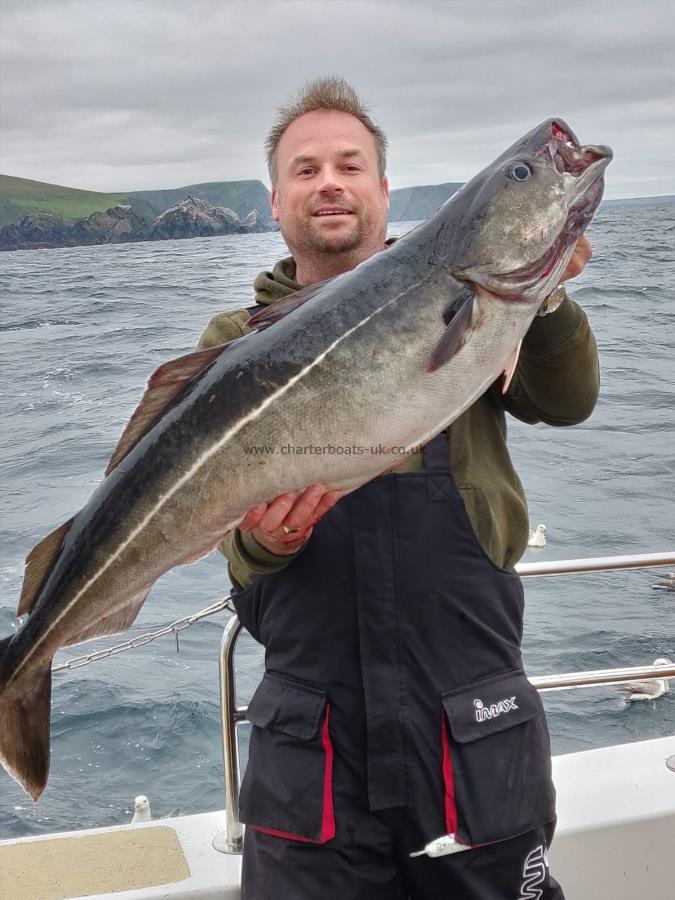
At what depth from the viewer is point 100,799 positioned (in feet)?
22.2

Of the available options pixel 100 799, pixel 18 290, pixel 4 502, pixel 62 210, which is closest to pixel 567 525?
pixel 100 799

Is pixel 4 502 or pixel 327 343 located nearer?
pixel 327 343

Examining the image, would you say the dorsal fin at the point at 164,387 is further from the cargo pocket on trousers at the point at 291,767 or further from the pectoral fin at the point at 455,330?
the cargo pocket on trousers at the point at 291,767

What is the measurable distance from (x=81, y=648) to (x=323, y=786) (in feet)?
24.6

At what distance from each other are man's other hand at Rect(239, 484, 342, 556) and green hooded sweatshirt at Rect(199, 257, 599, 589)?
0.36 feet

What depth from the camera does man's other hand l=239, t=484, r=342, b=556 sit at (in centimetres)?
247

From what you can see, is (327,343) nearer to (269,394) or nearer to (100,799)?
(269,394)

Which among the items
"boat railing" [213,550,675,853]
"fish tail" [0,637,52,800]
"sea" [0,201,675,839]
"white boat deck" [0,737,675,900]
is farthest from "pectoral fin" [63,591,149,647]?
"sea" [0,201,675,839]

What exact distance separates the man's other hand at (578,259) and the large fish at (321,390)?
0.08 metres

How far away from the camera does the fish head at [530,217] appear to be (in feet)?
7.95

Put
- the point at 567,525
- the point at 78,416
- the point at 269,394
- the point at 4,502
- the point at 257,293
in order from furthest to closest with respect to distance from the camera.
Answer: the point at 78,416 → the point at 4,502 → the point at 567,525 → the point at 257,293 → the point at 269,394

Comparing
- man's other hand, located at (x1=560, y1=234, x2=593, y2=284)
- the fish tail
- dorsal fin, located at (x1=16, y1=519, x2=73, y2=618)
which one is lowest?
the fish tail

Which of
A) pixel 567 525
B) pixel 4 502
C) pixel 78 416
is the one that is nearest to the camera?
pixel 567 525

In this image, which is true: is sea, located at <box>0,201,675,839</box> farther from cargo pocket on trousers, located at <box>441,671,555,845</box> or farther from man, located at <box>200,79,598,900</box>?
cargo pocket on trousers, located at <box>441,671,555,845</box>
